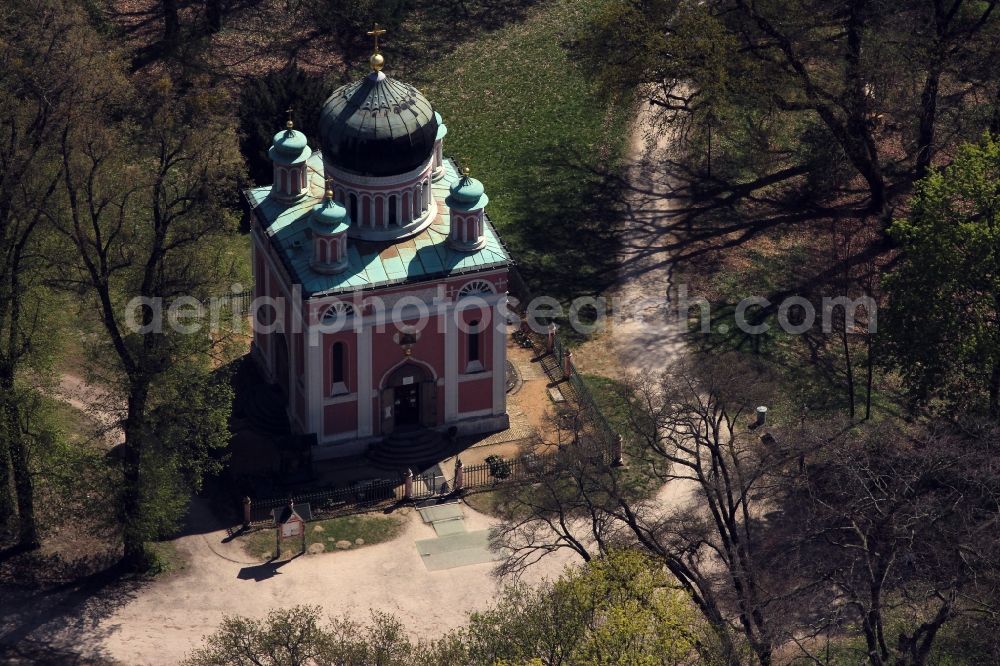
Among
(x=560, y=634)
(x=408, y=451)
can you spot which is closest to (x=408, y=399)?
(x=408, y=451)

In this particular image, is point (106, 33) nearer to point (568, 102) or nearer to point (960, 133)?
point (568, 102)

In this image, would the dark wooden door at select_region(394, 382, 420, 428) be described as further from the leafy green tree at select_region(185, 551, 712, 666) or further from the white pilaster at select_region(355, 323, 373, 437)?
the leafy green tree at select_region(185, 551, 712, 666)

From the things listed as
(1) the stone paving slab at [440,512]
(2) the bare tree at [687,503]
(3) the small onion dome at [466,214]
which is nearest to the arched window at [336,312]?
(3) the small onion dome at [466,214]

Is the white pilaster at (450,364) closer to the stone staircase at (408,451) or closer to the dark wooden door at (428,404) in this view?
the dark wooden door at (428,404)

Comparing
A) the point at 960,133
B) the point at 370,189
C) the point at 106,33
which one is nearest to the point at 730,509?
the point at 370,189

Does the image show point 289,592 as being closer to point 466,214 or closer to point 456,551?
point 456,551

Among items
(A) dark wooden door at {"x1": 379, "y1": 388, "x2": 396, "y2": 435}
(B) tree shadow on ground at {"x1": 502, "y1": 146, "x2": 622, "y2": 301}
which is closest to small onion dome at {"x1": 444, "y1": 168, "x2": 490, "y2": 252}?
(A) dark wooden door at {"x1": 379, "y1": 388, "x2": 396, "y2": 435}
